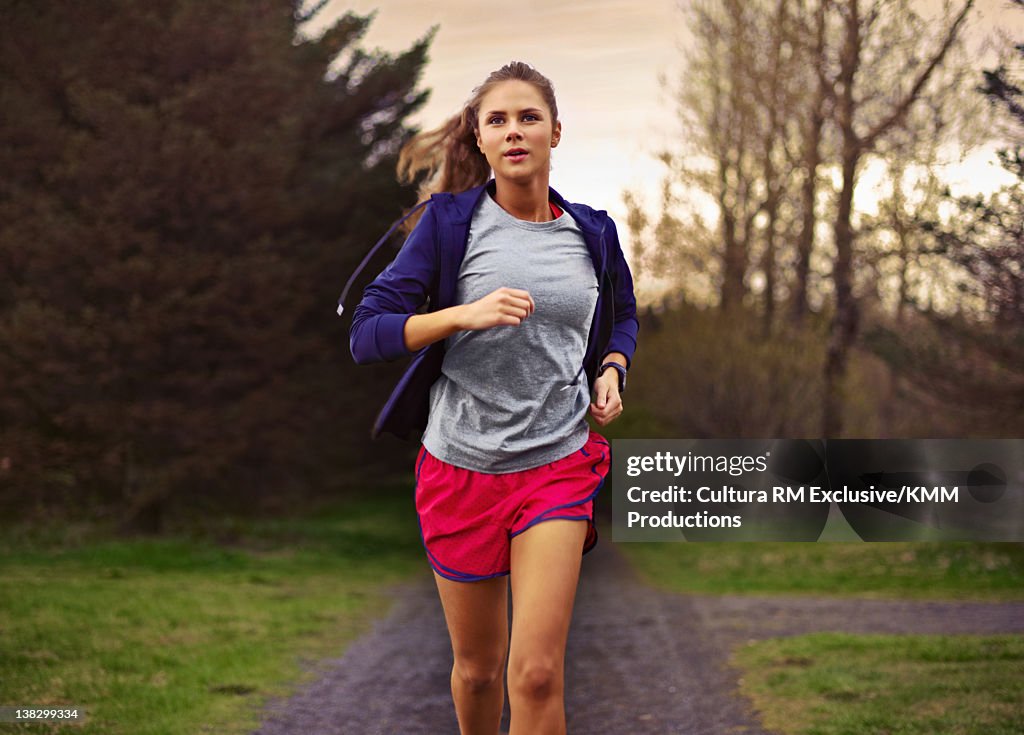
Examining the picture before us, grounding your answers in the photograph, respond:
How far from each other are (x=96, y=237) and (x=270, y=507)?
23.0ft

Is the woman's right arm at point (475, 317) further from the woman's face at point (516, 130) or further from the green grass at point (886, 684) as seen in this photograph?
the green grass at point (886, 684)

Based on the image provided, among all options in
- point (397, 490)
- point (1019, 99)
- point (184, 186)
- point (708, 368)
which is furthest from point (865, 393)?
point (397, 490)

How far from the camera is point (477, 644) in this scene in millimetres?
3260

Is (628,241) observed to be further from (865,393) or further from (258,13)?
(258,13)

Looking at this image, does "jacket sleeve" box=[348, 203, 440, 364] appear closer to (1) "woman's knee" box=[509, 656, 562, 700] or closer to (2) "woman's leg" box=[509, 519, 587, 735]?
(2) "woman's leg" box=[509, 519, 587, 735]

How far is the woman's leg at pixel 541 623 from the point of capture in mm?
2900

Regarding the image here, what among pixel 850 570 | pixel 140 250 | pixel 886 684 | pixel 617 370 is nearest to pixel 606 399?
pixel 617 370

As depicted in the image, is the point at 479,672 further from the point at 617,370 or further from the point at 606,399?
the point at 617,370

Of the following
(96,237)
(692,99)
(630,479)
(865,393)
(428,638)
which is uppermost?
(692,99)

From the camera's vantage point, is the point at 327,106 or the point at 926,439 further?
the point at 327,106

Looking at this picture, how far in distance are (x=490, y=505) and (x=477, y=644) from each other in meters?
0.43

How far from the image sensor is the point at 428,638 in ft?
27.8

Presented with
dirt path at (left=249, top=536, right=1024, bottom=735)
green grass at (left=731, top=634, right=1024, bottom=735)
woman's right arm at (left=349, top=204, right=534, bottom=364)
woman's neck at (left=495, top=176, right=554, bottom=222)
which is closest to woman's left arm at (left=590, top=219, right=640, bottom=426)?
woman's neck at (left=495, top=176, right=554, bottom=222)

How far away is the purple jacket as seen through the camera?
2.97 meters
